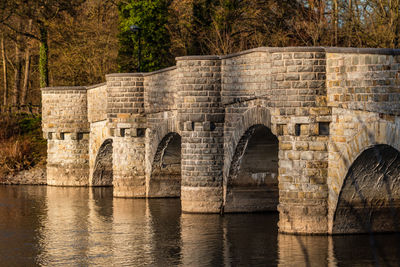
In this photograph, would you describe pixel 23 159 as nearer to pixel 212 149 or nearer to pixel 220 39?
pixel 220 39

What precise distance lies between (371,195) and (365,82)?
2880mm

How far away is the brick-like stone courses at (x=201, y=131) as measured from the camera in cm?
2427

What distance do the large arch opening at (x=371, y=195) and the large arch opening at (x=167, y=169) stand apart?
10.0m

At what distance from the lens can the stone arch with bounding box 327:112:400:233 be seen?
1695 centimetres

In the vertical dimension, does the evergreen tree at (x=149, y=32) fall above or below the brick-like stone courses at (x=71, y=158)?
above

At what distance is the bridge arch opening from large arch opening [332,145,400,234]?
55.4 feet

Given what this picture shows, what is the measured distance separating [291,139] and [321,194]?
1.41 metres

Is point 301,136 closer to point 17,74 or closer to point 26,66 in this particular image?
point 26,66

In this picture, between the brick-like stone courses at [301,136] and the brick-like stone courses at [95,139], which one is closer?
the brick-like stone courses at [301,136]

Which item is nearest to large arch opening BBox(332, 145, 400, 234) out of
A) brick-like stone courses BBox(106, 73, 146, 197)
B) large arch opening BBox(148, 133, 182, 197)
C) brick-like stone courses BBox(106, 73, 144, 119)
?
large arch opening BBox(148, 133, 182, 197)

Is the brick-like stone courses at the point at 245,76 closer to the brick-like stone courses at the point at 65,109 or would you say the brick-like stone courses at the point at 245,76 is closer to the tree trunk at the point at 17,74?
the brick-like stone courses at the point at 65,109

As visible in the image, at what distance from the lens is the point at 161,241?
21.2 m

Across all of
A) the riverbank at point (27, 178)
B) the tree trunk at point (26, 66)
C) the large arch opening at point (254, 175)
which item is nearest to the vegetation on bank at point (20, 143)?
the riverbank at point (27, 178)

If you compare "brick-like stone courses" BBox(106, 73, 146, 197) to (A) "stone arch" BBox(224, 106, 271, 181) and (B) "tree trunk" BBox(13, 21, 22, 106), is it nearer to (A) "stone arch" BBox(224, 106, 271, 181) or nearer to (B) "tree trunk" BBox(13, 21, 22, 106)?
(A) "stone arch" BBox(224, 106, 271, 181)
